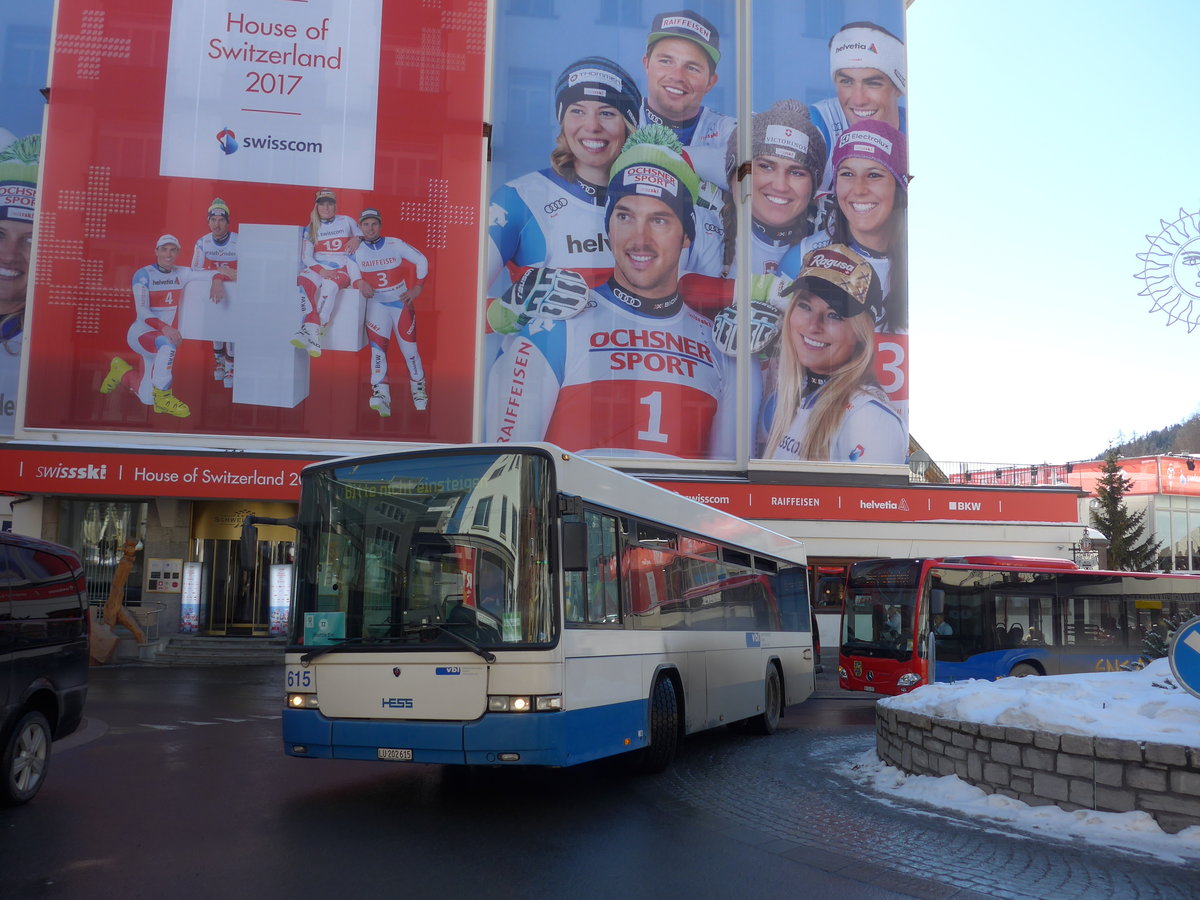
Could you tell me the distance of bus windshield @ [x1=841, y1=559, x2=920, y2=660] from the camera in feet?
58.3

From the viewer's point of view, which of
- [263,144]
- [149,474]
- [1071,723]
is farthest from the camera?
[263,144]

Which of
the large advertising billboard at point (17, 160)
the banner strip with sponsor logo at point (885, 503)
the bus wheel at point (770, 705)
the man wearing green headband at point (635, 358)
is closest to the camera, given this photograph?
the bus wheel at point (770, 705)

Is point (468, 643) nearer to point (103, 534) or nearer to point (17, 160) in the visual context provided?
point (103, 534)

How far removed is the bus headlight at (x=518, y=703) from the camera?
7.84m

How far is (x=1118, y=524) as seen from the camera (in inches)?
2243

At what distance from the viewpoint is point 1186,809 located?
6.82m

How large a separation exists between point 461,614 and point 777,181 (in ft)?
82.8

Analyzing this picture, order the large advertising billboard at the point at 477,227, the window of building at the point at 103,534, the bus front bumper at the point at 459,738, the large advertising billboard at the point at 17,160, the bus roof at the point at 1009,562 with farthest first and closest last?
the window of building at the point at 103,534 < the large advertising billboard at the point at 477,227 < the large advertising billboard at the point at 17,160 < the bus roof at the point at 1009,562 < the bus front bumper at the point at 459,738

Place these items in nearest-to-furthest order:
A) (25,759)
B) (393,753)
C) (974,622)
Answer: (393,753), (25,759), (974,622)

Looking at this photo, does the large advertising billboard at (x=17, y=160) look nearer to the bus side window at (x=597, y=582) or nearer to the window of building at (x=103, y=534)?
the window of building at (x=103, y=534)

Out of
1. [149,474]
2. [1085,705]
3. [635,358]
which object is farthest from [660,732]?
[635,358]

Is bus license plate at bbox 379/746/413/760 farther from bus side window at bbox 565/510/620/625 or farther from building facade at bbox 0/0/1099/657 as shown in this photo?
building facade at bbox 0/0/1099/657

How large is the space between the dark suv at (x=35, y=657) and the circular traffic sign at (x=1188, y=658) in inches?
325

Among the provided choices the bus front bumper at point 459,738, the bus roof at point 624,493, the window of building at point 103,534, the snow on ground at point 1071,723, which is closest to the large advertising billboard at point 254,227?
the window of building at point 103,534
